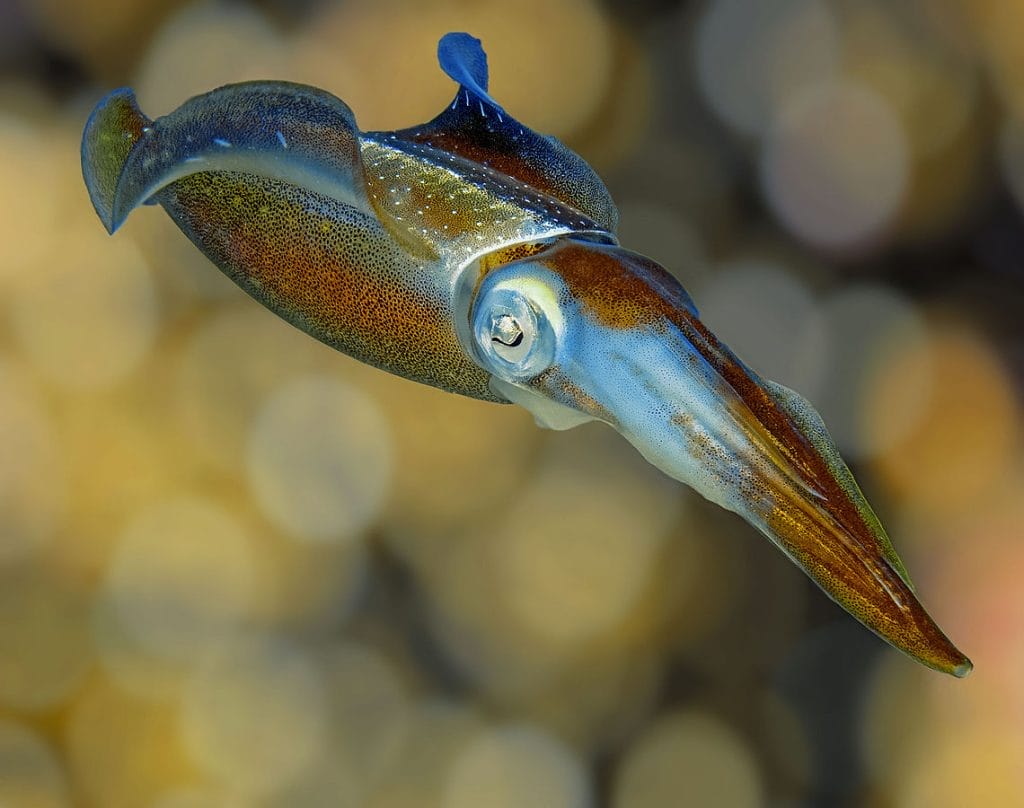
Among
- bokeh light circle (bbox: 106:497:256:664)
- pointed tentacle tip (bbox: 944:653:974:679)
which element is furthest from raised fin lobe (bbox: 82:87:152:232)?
bokeh light circle (bbox: 106:497:256:664)

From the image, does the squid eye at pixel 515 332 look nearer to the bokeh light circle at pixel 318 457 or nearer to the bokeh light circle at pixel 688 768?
the bokeh light circle at pixel 318 457

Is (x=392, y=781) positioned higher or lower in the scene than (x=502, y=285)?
lower

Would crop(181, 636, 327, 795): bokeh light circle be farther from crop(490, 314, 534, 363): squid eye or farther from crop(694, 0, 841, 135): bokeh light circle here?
crop(694, 0, 841, 135): bokeh light circle

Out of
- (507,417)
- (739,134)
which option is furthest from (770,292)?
(507,417)

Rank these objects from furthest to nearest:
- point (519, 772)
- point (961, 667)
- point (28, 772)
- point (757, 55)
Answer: point (757, 55) → point (519, 772) → point (28, 772) → point (961, 667)

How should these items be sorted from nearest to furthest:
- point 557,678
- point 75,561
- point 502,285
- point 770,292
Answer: point 502,285
point 75,561
point 557,678
point 770,292

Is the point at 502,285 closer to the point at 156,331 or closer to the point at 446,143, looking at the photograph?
the point at 446,143

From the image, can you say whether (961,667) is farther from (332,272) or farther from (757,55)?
(757,55)

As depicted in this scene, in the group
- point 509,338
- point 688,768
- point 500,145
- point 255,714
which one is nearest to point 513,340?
point 509,338
